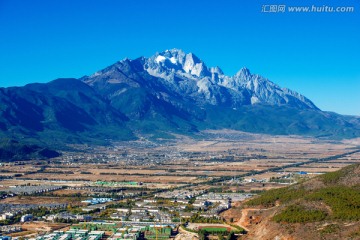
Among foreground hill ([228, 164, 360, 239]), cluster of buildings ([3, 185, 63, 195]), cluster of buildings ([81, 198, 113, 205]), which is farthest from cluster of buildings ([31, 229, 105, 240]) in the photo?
cluster of buildings ([3, 185, 63, 195])

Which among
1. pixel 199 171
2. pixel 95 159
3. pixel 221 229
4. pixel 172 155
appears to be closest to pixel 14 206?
pixel 221 229

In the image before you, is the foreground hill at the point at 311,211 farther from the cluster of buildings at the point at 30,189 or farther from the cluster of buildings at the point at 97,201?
the cluster of buildings at the point at 30,189

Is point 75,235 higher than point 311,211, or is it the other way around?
point 311,211

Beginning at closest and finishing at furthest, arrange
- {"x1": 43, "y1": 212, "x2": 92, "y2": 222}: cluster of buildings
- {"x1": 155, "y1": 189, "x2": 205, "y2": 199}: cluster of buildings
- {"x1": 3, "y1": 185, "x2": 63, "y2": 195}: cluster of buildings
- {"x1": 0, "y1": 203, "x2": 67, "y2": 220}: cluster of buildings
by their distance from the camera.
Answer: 1. {"x1": 43, "y1": 212, "x2": 92, "y2": 222}: cluster of buildings
2. {"x1": 0, "y1": 203, "x2": 67, "y2": 220}: cluster of buildings
3. {"x1": 155, "y1": 189, "x2": 205, "y2": 199}: cluster of buildings
4. {"x1": 3, "y1": 185, "x2": 63, "y2": 195}: cluster of buildings

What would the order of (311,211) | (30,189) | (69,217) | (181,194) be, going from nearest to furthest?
(311,211), (69,217), (181,194), (30,189)

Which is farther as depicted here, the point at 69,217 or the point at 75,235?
the point at 69,217

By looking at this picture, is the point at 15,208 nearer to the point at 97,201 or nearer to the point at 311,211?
the point at 97,201

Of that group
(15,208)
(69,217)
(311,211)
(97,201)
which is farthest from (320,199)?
(15,208)

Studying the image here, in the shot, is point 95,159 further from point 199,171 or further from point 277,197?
point 277,197

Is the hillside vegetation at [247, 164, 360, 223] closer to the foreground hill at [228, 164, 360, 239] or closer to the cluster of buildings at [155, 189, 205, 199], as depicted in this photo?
the foreground hill at [228, 164, 360, 239]

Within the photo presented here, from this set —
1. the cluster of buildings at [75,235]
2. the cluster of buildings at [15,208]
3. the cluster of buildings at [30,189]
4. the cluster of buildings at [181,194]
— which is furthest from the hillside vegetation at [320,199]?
the cluster of buildings at [30,189]
